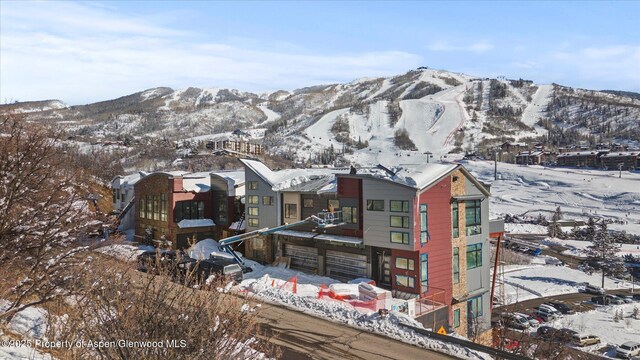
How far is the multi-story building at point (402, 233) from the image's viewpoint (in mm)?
27031

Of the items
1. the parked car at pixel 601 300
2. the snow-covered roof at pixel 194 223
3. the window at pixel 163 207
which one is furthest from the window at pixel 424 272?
the parked car at pixel 601 300

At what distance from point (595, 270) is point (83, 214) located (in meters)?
69.7

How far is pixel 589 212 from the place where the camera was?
105688 millimetres

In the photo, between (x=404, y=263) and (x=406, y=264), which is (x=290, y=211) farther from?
(x=406, y=264)

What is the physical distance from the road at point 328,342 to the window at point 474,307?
555 inches

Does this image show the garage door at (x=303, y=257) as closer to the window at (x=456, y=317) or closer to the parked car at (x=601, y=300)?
the window at (x=456, y=317)

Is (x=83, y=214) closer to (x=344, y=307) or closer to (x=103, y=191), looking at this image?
(x=344, y=307)

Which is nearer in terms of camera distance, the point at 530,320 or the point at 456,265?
the point at 456,265

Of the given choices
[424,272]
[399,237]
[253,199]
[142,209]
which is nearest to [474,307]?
[424,272]

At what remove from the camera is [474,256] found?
30.9 meters

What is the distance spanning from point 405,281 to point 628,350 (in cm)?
2138

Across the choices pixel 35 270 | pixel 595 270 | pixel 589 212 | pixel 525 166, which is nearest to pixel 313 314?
pixel 35 270

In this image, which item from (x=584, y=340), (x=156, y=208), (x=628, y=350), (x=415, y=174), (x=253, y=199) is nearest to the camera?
(x=415, y=174)

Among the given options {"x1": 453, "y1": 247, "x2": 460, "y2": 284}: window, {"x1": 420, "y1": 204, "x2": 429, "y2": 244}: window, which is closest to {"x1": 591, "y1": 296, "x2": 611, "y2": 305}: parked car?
{"x1": 453, "y1": 247, "x2": 460, "y2": 284}: window
